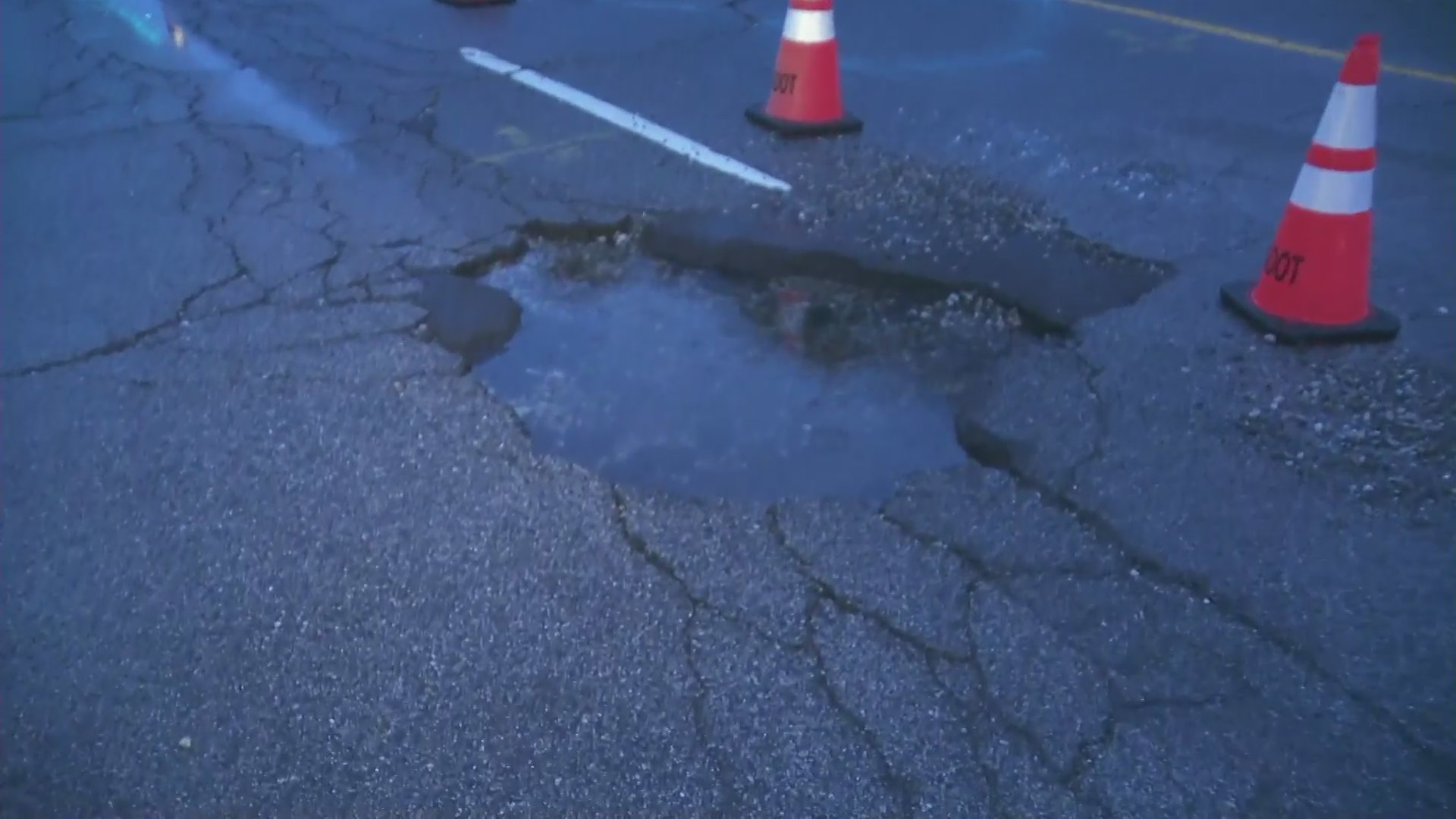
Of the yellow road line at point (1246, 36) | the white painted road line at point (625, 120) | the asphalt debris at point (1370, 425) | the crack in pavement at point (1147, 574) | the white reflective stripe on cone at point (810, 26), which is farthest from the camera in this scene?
the yellow road line at point (1246, 36)

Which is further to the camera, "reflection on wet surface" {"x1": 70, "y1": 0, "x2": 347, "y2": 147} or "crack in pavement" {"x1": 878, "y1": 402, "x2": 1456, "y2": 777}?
"reflection on wet surface" {"x1": 70, "y1": 0, "x2": 347, "y2": 147}

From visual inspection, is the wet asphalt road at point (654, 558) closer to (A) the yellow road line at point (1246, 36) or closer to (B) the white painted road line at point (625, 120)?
(B) the white painted road line at point (625, 120)

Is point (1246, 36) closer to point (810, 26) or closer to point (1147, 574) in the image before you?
point (810, 26)

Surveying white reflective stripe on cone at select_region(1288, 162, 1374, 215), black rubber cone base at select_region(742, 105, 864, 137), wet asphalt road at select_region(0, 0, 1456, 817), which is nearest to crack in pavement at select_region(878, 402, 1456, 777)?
wet asphalt road at select_region(0, 0, 1456, 817)

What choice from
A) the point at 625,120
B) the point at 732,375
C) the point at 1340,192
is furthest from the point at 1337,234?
the point at 625,120

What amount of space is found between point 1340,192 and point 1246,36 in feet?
16.4

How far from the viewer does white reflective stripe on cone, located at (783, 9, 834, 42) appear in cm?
640

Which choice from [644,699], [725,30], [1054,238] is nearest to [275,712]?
[644,699]

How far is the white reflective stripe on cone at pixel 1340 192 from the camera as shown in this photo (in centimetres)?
432

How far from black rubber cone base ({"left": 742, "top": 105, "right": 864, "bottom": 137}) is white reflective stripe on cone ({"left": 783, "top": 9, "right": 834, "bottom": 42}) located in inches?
16.9

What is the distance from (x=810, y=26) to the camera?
643 cm

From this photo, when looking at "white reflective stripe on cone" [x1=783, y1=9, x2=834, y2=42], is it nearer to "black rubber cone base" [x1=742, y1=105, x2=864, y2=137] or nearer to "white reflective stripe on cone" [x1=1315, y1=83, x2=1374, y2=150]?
"black rubber cone base" [x1=742, y1=105, x2=864, y2=137]

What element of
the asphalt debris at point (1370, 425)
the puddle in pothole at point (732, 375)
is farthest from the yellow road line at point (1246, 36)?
the puddle in pothole at point (732, 375)

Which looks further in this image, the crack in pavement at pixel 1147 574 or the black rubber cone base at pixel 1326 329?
the black rubber cone base at pixel 1326 329
